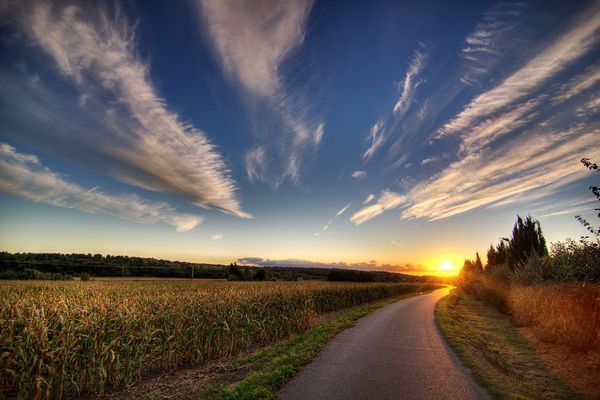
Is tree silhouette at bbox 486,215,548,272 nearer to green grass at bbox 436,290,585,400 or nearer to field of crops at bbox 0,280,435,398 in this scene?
green grass at bbox 436,290,585,400

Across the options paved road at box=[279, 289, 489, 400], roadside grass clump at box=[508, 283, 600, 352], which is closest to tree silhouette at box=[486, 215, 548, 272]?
roadside grass clump at box=[508, 283, 600, 352]

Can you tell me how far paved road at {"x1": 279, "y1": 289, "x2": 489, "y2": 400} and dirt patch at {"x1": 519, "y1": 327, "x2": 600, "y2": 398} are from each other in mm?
2977

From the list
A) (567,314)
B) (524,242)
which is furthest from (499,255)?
(567,314)

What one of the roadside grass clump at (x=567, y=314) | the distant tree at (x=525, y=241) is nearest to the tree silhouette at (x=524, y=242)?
the distant tree at (x=525, y=241)

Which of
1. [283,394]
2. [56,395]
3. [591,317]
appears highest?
[591,317]

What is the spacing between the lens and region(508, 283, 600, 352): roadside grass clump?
10781 millimetres

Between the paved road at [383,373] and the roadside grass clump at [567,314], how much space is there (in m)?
4.54

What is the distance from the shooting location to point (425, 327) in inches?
668

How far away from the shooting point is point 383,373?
8.12m

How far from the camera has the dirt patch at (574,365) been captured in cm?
862

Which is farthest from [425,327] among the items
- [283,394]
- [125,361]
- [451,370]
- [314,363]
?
[125,361]

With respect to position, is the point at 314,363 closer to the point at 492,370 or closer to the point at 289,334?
the point at 492,370

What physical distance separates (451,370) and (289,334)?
29.1ft

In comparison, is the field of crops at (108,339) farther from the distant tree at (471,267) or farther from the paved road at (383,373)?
the distant tree at (471,267)
